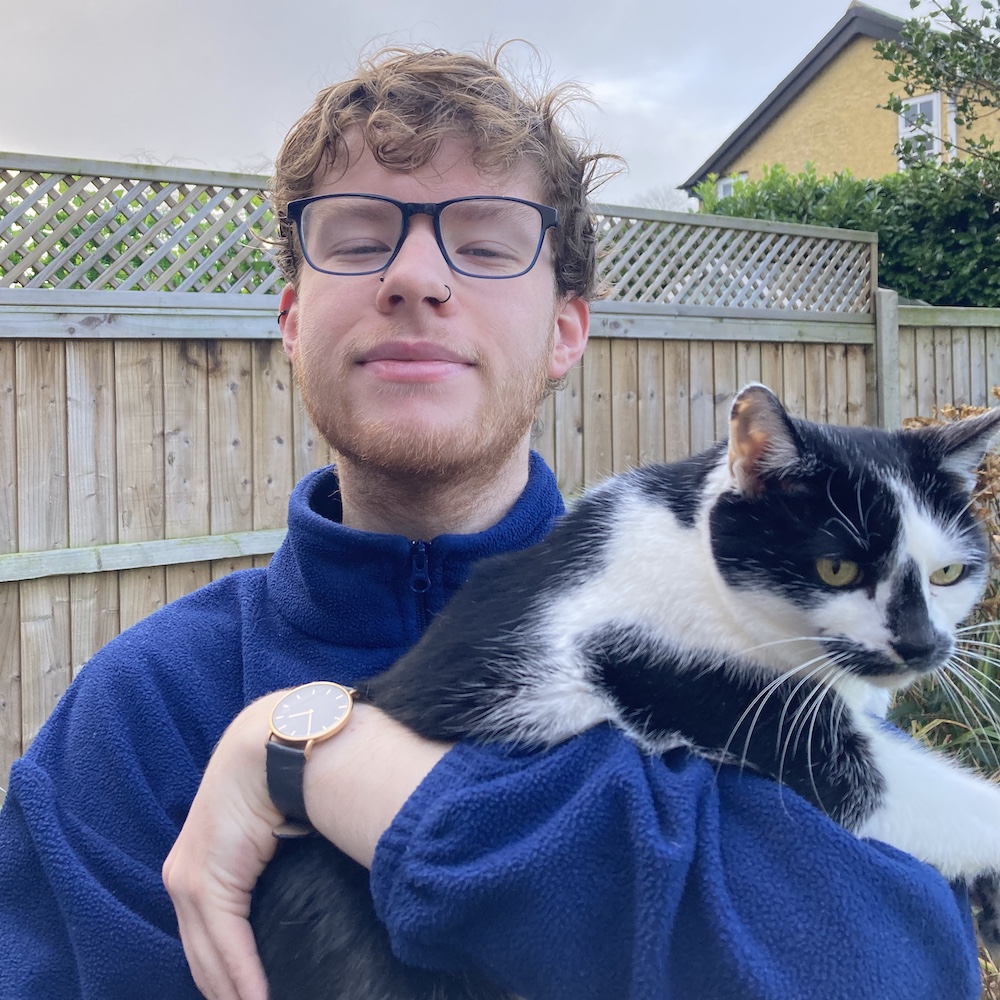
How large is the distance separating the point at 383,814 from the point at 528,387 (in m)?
0.83

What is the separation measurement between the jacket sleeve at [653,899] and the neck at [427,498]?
26.1 inches

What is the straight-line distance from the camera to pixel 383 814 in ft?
3.06

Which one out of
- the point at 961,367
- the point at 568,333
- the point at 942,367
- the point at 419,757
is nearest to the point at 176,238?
the point at 568,333

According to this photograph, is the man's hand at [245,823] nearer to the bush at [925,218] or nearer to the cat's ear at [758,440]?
the cat's ear at [758,440]

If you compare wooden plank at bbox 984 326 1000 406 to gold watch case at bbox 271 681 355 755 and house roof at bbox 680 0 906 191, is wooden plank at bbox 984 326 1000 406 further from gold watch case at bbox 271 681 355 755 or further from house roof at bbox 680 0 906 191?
house roof at bbox 680 0 906 191

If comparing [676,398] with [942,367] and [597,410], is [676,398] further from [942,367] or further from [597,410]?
[942,367]

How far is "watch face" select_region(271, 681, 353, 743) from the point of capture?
1062mm

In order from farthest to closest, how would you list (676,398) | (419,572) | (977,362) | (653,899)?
1. (977,362)
2. (676,398)
3. (419,572)
4. (653,899)

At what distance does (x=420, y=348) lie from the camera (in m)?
1.38

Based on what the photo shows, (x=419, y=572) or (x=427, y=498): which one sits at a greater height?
(x=427, y=498)

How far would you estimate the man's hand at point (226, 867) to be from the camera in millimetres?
1033

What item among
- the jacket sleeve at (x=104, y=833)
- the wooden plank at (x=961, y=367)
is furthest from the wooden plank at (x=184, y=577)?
the wooden plank at (x=961, y=367)

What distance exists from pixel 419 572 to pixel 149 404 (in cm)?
242

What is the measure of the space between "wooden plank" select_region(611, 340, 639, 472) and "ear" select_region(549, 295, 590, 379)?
2.54 meters
